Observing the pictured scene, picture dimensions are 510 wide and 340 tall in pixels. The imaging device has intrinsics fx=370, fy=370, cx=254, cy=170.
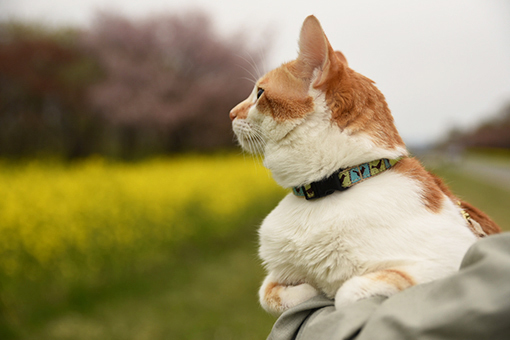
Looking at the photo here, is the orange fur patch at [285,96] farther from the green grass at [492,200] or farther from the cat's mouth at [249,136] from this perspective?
the green grass at [492,200]

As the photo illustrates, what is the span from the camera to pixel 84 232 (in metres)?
3.74

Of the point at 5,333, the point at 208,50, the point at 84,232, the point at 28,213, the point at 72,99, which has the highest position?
the point at 208,50

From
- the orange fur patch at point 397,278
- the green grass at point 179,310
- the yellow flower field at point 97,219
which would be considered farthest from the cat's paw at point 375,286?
the yellow flower field at point 97,219

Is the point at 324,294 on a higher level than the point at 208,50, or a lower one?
lower

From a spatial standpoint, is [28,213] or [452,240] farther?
[28,213]

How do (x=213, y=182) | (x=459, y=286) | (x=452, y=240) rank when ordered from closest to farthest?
(x=459, y=286), (x=452, y=240), (x=213, y=182)

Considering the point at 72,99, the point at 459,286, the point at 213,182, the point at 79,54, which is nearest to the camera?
the point at 459,286

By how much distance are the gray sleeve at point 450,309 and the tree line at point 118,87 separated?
29.2 ft

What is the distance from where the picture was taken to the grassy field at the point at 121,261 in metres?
3.25

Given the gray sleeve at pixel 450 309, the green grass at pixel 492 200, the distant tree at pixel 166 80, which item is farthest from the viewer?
the distant tree at pixel 166 80

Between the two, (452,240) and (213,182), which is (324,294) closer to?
(452,240)

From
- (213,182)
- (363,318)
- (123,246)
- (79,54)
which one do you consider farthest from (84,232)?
(79,54)

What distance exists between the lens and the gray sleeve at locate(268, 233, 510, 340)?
27.2 inches

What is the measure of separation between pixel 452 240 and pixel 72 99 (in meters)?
10.9
